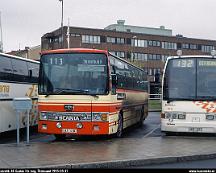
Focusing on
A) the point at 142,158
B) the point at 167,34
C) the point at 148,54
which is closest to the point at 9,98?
the point at 142,158

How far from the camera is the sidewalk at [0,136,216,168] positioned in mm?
9836

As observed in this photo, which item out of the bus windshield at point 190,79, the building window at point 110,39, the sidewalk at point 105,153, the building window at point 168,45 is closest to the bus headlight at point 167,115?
the bus windshield at point 190,79

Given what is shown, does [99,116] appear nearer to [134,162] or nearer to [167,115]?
[167,115]

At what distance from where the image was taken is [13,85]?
15891mm

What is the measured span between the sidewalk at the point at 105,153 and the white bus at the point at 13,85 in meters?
2.51

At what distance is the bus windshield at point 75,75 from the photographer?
14.0m

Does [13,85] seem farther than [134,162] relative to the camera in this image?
Yes

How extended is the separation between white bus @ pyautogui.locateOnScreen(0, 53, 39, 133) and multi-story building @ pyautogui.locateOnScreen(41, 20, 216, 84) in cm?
5428

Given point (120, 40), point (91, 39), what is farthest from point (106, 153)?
point (120, 40)

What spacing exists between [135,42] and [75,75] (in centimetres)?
7447

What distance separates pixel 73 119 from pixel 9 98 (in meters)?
2.92

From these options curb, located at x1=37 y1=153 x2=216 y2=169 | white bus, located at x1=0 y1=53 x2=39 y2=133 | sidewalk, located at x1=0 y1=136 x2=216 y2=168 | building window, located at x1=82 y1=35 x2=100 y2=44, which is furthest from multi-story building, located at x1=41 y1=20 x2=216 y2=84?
curb, located at x1=37 y1=153 x2=216 y2=169

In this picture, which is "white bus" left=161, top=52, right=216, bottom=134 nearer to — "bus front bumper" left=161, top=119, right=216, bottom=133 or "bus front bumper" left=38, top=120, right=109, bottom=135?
"bus front bumper" left=161, top=119, right=216, bottom=133

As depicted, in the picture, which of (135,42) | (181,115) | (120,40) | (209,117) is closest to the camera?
(209,117)
